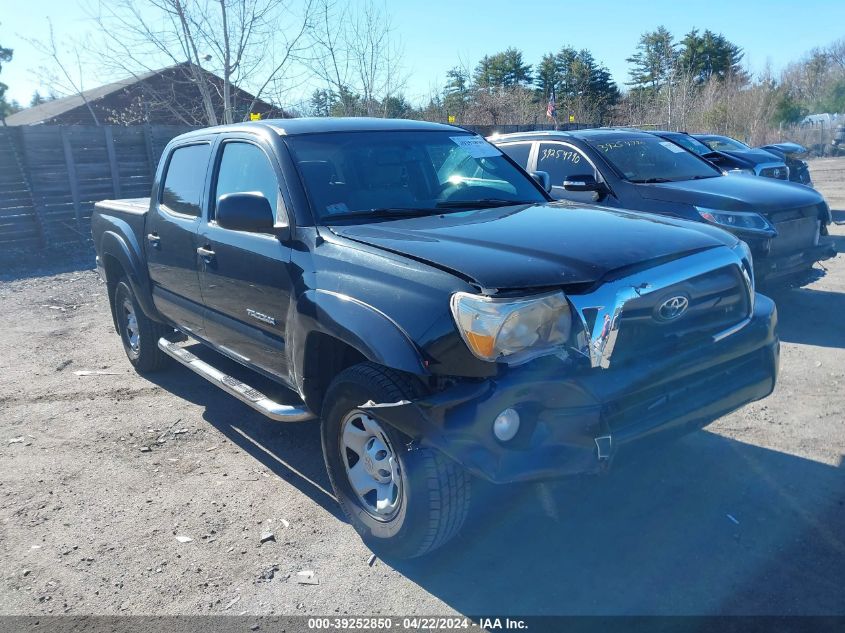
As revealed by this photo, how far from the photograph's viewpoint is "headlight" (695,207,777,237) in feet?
21.2

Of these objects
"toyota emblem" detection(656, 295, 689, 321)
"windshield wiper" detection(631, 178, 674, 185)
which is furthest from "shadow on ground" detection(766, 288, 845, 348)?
"toyota emblem" detection(656, 295, 689, 321)

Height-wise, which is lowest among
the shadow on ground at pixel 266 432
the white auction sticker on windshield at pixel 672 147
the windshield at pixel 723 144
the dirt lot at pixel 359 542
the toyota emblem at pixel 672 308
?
the shadow on ground at pixel 266 432

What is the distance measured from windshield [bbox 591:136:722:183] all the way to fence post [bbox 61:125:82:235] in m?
9.94

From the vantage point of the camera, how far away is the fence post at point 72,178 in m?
13.1

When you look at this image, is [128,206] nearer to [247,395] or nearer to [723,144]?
[247,395]

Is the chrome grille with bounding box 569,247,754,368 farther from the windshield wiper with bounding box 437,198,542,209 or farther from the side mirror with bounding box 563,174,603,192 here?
the side mirror with bounding box 563,174,603,192

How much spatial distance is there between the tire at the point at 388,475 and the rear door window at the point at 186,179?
2.16m

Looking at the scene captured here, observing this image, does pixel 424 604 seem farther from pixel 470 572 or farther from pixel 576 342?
pixel 576 342

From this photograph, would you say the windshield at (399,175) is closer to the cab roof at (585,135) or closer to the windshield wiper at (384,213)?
the windshield wiper at (384,213)

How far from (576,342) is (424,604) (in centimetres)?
127

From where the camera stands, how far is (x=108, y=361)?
685cm

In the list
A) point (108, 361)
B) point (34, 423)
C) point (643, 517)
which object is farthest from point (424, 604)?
point (108, 361)

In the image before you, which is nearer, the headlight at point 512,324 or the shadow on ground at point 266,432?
the headlight at point 512,324

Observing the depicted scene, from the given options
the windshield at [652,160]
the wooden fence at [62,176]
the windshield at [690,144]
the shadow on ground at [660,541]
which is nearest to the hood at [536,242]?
the shadow on ground at [660,541]
